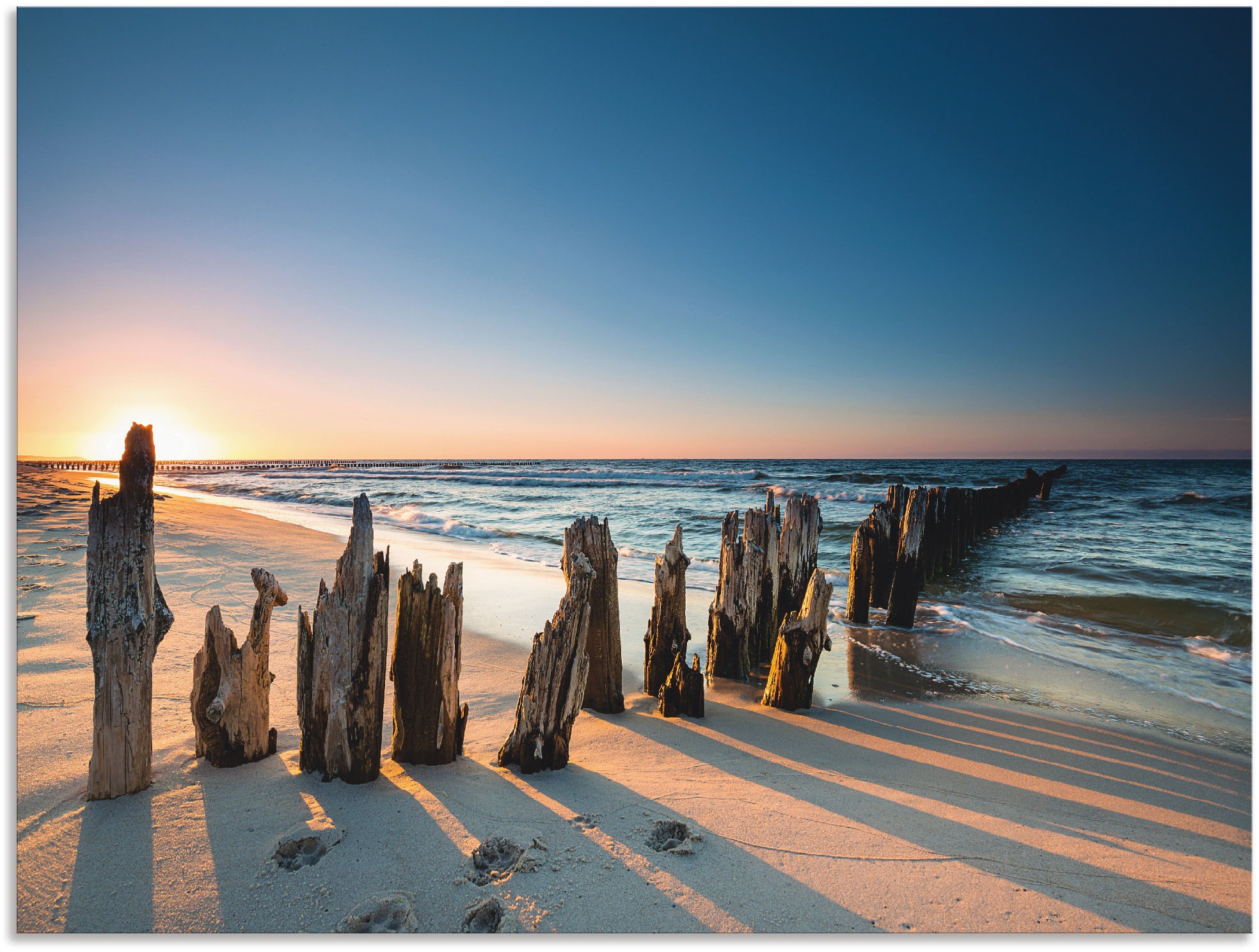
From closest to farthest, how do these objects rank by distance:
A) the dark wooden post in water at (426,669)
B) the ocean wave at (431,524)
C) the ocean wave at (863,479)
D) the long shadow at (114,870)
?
the long shadow at (114,870), the dark wooden post in water at (426,669), the ocean wave at (431,524), the ocean wave at (863,479)

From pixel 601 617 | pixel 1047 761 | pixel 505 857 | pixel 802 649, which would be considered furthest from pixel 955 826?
pixel 601 617

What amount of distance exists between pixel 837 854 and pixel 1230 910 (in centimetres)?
154

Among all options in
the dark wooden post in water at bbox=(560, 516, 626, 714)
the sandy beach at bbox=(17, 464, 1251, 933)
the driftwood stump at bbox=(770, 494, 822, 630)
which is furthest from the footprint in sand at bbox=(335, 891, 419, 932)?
the driftwood stump at bbox=(770, 494, 822, 630)

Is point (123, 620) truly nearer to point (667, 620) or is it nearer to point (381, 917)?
point (381, 917)

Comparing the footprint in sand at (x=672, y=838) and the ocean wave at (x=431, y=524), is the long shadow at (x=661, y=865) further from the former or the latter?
the ocean wave at (x=431, y=524)

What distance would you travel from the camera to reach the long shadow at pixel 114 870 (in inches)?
80.8

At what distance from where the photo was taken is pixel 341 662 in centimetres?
295

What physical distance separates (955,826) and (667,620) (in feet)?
8.06

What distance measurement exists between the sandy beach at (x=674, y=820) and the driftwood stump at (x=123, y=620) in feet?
0.59

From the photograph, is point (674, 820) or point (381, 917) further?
point (674, 820)

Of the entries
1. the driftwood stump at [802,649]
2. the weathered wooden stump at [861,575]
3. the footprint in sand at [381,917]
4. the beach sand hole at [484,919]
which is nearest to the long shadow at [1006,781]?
the driftwood stump at [802,649]

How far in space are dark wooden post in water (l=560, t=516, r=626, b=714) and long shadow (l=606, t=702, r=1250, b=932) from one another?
27 cm

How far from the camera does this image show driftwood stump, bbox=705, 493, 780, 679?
5.55 m

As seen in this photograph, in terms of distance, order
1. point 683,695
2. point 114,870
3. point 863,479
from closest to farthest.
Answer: point 114,870 → point 683,695 → point 863,479
